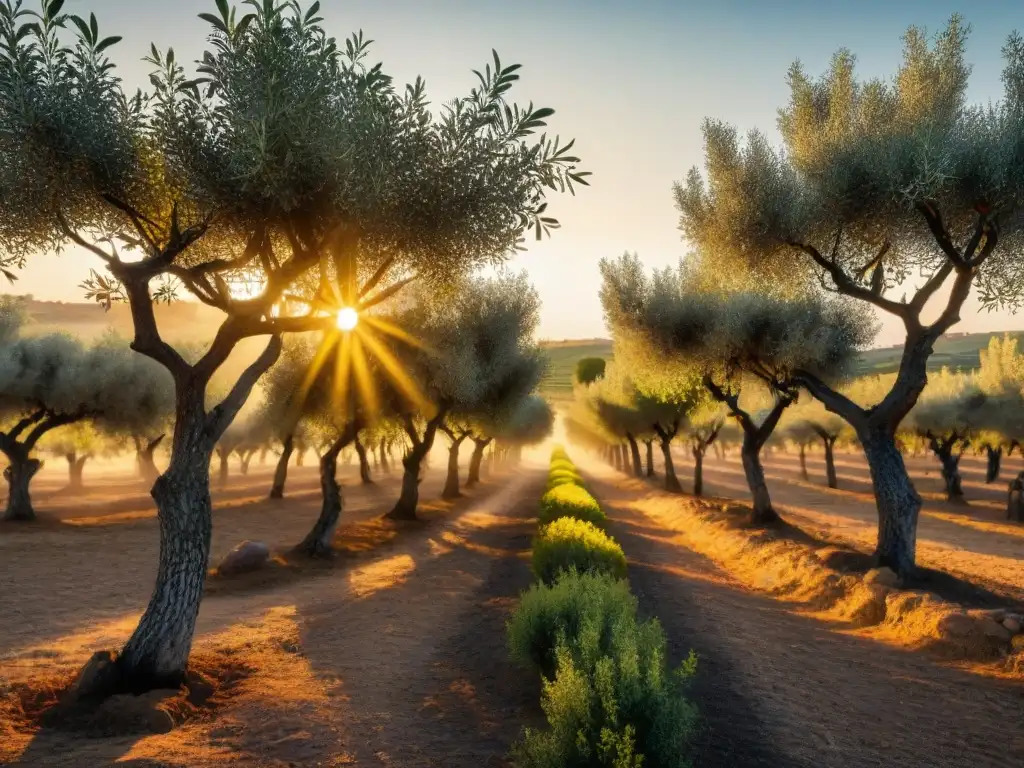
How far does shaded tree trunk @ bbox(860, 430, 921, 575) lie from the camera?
46.7 ft

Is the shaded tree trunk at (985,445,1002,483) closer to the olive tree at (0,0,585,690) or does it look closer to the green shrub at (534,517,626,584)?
the green shrub at (534,517,626,584)

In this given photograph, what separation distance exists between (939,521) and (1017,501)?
13.4ft

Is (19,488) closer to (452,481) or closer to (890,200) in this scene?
(452,481)

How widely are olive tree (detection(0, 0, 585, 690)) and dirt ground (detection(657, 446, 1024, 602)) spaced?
47.1ft

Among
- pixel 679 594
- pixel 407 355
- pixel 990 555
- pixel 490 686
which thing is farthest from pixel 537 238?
pixel 990 555

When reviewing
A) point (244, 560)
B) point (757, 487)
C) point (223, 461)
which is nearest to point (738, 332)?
point (757, 487)

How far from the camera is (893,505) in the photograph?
14.6 meters

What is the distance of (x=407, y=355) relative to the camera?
25391 mm

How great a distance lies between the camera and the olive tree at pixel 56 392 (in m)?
28.0

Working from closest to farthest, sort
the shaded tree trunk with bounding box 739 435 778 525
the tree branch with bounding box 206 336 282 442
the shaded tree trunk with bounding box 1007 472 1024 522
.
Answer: the tree branch with bounding box 206 336 282 442 < the shaded tree trunk with bounding box 739 435 778 525 < the shaded tree trunk with bounding box 1007 472 1024 522

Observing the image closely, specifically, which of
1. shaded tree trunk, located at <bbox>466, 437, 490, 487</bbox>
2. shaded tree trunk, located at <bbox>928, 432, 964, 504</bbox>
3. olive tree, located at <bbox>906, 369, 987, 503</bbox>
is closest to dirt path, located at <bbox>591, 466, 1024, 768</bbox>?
shaded tree trunk, located at <bbox>928, 432, 964, 504</bbox>

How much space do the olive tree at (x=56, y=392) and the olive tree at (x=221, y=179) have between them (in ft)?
79.1

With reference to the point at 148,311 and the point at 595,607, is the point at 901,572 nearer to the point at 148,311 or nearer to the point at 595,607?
the point at 595,607

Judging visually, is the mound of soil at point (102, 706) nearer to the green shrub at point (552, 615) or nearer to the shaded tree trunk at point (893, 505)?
the green shrub at point (552, 615)
